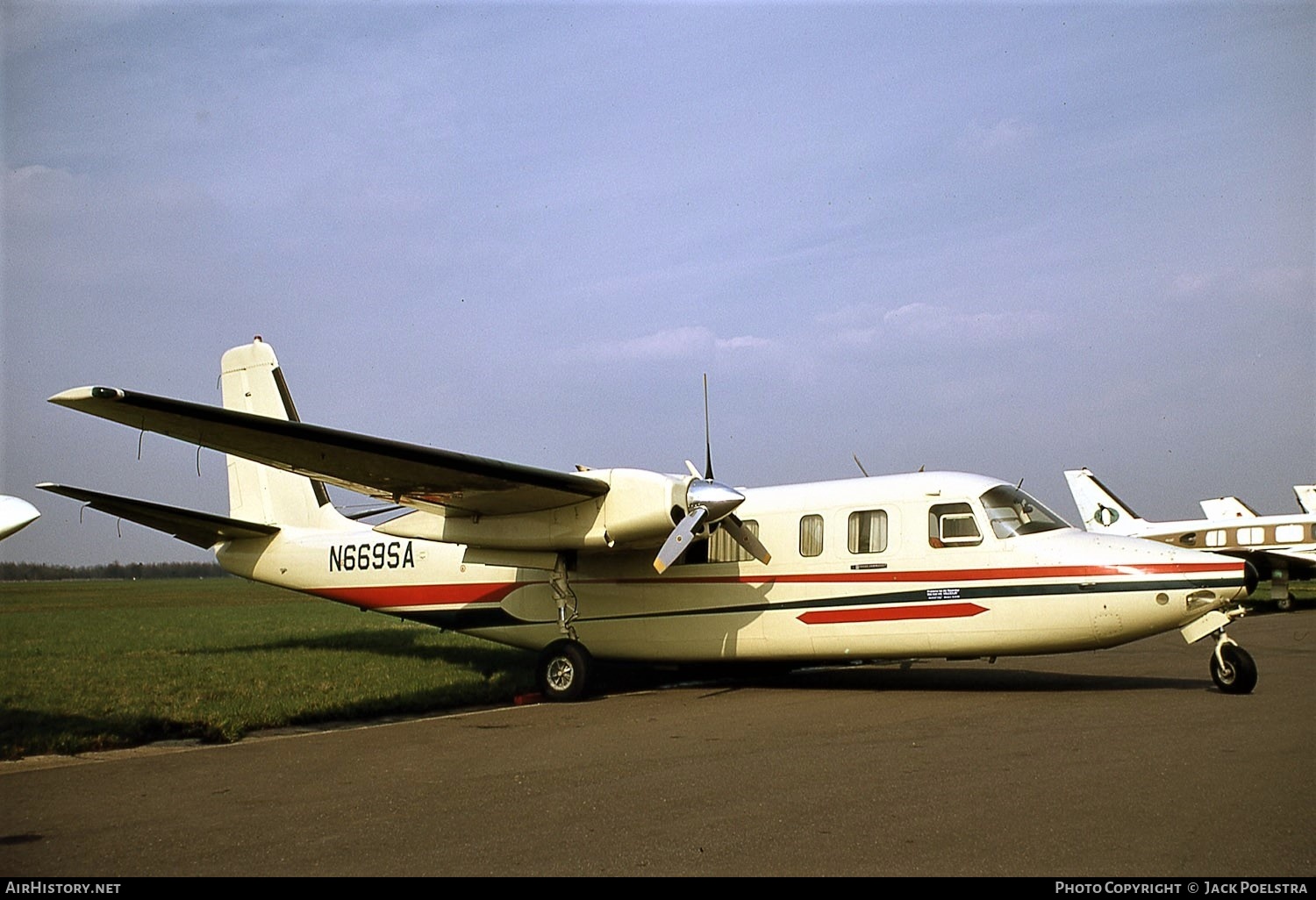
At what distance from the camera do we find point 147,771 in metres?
7.45

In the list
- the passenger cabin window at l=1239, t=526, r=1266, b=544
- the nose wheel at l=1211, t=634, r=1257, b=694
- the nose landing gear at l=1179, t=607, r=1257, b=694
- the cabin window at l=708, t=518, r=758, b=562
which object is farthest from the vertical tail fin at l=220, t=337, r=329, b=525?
the passenger cabin window at l=1239, t=526, r=1266, b=544

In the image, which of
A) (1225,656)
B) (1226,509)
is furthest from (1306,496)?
(1225,656)

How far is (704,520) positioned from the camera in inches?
459

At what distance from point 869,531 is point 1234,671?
13.2 ft

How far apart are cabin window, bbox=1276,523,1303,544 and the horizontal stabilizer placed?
32.5m

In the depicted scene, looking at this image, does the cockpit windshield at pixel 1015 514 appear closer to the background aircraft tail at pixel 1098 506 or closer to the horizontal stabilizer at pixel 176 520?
the horizontal stabilizer at pixel 176 520

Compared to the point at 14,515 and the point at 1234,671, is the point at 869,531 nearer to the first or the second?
the point at 1234,671

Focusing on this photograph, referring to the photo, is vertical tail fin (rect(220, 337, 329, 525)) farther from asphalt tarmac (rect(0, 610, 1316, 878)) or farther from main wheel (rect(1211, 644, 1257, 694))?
main wheel (rect(1211, 644, 1257, 694))

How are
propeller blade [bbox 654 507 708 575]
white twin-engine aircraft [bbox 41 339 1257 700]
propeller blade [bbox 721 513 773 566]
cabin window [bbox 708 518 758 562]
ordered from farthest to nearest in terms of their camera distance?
cabin window [bbox 708 518 758 562] < propeller blade [bbox 721 513 773 566] < propeller blade [bbox 654 507 708 575] < white twin-engine aircraft [bbox 41 339 1257 700]

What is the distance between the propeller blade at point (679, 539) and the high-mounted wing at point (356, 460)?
3.43ft

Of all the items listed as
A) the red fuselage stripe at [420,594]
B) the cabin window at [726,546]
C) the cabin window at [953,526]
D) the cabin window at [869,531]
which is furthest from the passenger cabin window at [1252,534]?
A: the red fuselage stripe at [420,594]

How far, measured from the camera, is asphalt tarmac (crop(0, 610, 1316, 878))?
4746 mm
